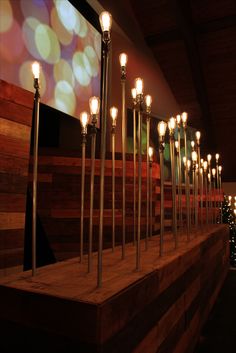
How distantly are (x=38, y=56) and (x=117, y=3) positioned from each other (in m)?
3.36

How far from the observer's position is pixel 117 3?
6.86 m

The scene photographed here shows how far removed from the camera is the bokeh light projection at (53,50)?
157 inches

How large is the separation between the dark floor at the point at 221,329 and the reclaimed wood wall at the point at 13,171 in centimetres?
173

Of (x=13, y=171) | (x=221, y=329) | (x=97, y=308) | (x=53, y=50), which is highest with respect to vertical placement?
(x=53, y=50)

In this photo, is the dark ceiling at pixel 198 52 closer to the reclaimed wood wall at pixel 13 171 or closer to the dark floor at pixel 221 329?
the reclaimed wood wall at pixel 13 171

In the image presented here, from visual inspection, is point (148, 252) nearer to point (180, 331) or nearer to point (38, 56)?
point (180, 331)

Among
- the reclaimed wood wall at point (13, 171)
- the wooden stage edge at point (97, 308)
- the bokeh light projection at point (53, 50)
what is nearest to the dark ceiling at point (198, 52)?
the bokeh light projection at point (53, 50)

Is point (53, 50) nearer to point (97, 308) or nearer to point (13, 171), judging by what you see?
point (13, 171)

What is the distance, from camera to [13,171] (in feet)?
8.21

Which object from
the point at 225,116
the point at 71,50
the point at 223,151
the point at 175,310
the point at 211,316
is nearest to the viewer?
the point at 175,310

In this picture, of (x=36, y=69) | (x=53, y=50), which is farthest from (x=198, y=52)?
(x=36, y=69)

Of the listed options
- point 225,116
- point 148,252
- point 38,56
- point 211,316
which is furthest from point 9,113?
point 225,116

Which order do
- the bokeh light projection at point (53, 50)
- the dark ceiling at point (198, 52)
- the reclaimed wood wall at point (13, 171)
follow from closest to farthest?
the reclaimed wood wall at point (13, 171), the bokeh light projection at point (53, 50), the dark ceiling at point (198, 52)

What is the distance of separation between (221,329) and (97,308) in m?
2.42
